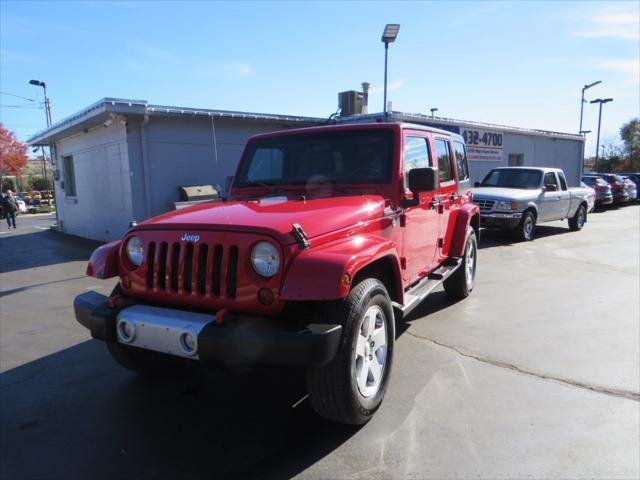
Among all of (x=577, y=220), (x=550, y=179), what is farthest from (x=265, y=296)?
(x=577, y=220)

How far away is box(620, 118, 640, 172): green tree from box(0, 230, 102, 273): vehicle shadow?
52.4 meters

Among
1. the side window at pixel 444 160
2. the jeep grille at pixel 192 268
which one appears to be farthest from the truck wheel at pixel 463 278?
the jeep grille at pixel 192 268

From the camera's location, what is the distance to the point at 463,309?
5652mm

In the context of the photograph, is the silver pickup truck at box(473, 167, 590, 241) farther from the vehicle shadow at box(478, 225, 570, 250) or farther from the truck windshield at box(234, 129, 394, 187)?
the truck windshield at box(234, 129, 394, 187)

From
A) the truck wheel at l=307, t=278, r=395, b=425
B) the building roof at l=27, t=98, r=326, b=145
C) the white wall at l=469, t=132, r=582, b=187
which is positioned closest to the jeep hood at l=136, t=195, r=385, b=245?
the truck wheel at l=307, t=278, r=395, b=425

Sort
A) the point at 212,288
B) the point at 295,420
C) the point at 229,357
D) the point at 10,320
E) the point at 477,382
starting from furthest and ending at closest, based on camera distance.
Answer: the point at 10,320 → the point at 477,382 → the point at 295,420 → the point at 212,288 → the point at 229,357

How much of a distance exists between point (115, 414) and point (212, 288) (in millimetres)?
1317

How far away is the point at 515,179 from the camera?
39.3ft

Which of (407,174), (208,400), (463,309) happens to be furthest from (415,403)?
(463,309)

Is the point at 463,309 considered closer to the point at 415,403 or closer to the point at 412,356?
the point at 412,356

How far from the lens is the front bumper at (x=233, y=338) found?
7.82 feet

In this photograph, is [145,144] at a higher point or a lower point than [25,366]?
higher

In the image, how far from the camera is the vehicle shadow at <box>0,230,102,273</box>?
976 centimetres

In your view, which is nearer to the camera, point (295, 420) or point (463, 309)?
point (295, 420)
